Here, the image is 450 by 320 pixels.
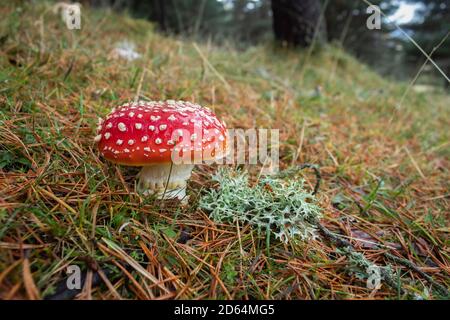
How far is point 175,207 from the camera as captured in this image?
5.12 ft

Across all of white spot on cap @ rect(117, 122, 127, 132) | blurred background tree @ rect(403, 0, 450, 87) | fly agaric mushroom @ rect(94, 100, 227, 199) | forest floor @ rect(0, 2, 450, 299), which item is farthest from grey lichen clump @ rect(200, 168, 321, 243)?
blurred background tree @ rect(403, 0, 450, 87)

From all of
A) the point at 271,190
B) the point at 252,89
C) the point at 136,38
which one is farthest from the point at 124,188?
the point at 136,38

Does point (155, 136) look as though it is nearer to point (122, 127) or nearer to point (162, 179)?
point (122, 127)

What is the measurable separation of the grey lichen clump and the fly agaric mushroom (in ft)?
0.72

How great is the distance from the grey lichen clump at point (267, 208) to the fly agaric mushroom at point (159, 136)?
219 millimetres

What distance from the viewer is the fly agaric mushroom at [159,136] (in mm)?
1387

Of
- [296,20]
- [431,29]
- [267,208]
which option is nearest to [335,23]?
[431,29]

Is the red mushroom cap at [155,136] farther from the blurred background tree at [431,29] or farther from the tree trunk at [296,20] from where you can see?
the blurred background tree at [431,29]

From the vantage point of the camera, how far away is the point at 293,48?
5.12 metres

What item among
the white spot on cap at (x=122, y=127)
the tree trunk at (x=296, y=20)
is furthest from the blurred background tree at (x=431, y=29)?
the white spot on cap at (x=122, y=127)

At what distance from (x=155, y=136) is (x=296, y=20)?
14.7 ft

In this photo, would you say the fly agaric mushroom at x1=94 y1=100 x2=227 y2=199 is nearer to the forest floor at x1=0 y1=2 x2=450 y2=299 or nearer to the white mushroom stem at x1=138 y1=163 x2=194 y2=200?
the white mushroom stem at x1=138 y1=163 x2=194 y2=200
